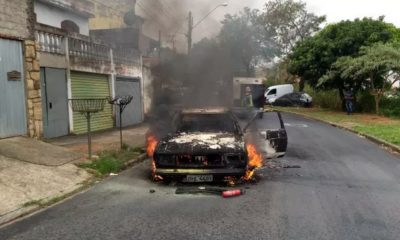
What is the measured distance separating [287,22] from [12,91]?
38077 mm

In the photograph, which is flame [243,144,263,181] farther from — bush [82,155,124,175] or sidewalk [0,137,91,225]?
→ sidewalk [0,137,91,225]

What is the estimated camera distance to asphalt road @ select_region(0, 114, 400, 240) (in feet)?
17.5

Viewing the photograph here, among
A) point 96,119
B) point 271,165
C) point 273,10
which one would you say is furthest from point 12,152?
point 273,10

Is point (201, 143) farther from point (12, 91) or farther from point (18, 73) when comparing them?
point (18, 73)

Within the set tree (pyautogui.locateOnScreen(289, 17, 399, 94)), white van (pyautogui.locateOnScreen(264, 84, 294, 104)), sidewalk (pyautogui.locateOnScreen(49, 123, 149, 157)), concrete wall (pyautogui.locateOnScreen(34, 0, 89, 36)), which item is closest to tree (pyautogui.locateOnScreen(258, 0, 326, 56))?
white van (pyautogui.locateOnScreen(264, 84, 294, 104))

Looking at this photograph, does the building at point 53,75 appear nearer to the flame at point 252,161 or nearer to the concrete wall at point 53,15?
the concrete wall at point 53,15

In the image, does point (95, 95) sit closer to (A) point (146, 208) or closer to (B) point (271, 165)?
(B) point (271, 165)

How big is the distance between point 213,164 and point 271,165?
2.57 m

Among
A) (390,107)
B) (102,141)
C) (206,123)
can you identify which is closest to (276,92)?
(390,107)

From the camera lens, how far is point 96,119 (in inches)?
660

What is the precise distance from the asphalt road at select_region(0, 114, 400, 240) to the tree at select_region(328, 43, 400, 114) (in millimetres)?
16089

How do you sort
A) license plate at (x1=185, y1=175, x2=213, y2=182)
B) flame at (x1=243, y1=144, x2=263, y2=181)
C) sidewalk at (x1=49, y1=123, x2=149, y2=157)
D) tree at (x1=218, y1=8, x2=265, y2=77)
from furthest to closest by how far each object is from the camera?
tree at (x1=218, y1=8, x2=265, y2=77), sidewalk at (x1=49, y1=123, x2=149, y2=157), flame at (x1=243, y1=144, x2=263, y2=181), license plate at (x1=185, y1=175, x2=213, y2=182)

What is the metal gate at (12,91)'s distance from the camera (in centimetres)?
1080

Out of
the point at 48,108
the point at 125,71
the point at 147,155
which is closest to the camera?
the point at 147,155
